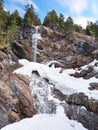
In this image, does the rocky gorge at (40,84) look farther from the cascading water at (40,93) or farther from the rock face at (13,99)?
the cascading water at (40,93)

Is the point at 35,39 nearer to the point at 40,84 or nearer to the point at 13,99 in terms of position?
the point at 40,84

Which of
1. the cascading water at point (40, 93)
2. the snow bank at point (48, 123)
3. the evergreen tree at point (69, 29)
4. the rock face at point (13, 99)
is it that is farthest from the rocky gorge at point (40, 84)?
the evergreen tree at point (69, 29)

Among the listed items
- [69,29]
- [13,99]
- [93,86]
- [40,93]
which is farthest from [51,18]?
[13,99]

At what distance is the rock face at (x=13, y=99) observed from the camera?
31.5m

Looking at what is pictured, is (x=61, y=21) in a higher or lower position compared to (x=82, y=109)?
higher

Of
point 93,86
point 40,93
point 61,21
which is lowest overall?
point 40,93

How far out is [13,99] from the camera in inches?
1323

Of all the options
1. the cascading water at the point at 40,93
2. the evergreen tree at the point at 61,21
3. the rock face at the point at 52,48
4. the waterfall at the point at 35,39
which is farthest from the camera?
the evergreen tree at the point at 61,21

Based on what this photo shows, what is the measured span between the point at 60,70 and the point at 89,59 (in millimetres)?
10087

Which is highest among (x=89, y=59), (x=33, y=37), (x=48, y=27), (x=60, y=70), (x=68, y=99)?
(x=48, y=27)

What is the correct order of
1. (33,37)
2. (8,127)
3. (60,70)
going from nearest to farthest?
(8,127)
(60,70)
(33,37)

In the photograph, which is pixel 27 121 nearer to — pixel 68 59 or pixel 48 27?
pixel 68 59

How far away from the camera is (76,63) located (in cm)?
5891

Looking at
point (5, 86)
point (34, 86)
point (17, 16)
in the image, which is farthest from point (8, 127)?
point (17, 16)
